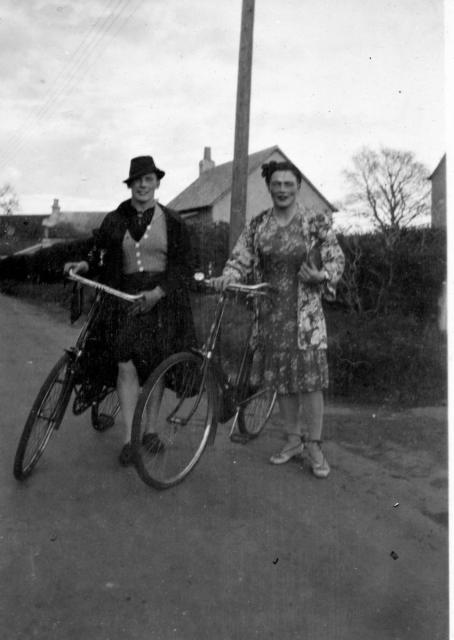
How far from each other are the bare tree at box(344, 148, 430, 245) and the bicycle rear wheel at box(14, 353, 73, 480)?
3160 mm

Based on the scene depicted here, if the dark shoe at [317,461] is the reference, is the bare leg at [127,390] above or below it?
above

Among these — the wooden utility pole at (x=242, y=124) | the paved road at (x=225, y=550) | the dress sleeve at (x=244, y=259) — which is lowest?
the paved road at (x=225, y=550)

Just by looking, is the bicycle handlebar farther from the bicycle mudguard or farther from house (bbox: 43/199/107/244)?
the bicycle mudguard

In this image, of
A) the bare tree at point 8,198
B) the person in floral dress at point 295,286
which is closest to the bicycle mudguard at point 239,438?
the person in floral dress at point 295,286

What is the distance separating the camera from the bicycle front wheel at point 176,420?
11.4 feet

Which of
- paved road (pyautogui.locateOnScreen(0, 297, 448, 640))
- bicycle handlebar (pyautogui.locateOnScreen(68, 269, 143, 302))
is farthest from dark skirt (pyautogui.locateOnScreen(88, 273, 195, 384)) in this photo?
paved road (pyautogui.locateOnScreen(0, 297, 448, 640))

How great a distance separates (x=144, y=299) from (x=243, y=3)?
17.0 ft

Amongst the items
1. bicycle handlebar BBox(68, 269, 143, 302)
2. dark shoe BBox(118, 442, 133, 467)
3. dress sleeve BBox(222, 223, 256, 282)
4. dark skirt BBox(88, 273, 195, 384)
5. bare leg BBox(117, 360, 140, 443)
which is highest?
dress sleeve BBox(222, 223, 256, 282)

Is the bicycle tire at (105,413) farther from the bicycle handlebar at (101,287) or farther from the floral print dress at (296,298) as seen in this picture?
the floral print dress at (296,298)

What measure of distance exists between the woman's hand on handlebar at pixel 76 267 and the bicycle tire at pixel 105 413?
1.05 m

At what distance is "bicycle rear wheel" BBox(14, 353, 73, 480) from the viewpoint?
3432 millimetres

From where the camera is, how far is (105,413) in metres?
4.52

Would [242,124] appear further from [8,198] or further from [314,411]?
[314,411]

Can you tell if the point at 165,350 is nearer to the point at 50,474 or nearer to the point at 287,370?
the point at 287,370
